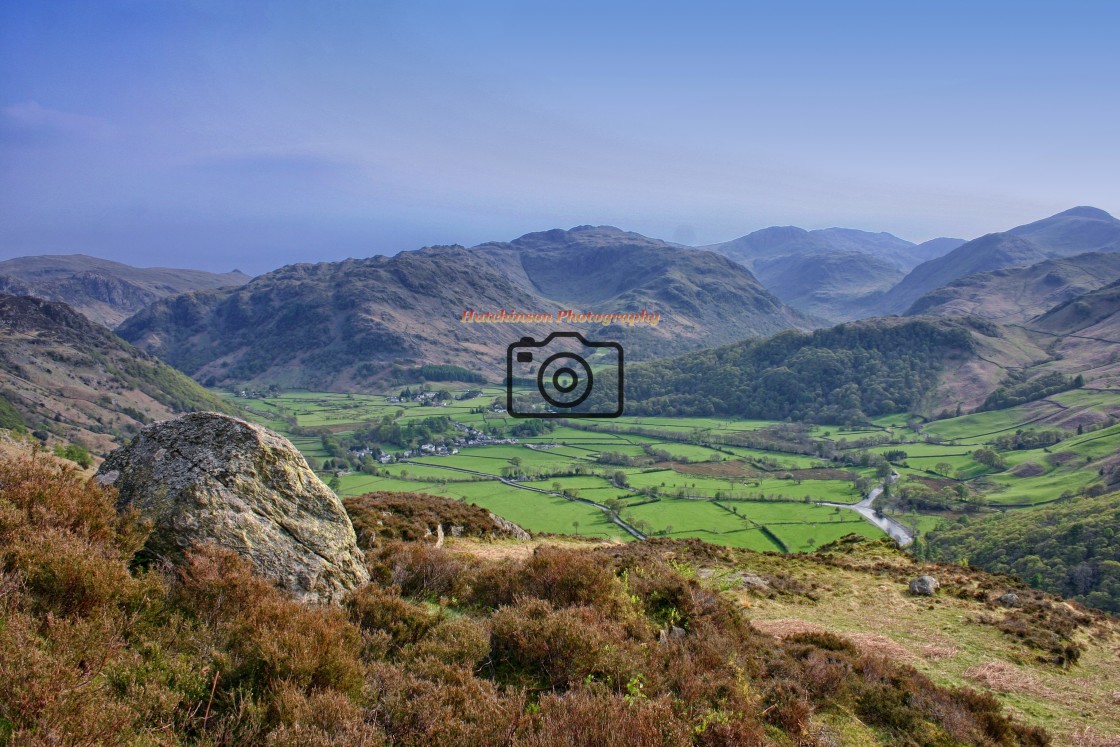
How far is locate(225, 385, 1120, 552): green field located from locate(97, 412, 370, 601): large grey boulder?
2030 inches

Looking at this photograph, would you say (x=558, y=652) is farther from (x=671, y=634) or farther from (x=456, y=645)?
(x=671, y=634)

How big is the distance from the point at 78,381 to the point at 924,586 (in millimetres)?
169405

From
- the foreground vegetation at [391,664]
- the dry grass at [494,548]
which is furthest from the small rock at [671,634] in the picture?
the dry grass at [494,548]

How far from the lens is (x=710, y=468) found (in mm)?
106625

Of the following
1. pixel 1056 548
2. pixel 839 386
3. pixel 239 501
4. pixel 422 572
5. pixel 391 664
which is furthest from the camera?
pixel 839 386

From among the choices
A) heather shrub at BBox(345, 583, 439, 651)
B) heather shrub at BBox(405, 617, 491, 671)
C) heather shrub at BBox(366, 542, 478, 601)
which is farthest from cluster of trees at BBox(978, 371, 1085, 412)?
heather shrub at BBox(345, 583, 439, 651)

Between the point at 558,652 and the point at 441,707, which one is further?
the point at 558,652

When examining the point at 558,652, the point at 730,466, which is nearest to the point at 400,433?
the point at 730,466

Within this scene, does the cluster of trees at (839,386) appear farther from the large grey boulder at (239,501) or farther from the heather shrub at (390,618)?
the heather shrub at (390,618)

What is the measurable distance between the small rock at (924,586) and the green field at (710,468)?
135 ft

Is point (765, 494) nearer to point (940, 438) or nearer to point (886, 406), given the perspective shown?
point (940, 438)

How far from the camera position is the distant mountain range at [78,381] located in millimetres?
→ 100562

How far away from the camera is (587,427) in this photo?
15650 centimetres

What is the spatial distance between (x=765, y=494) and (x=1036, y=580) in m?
40.3
